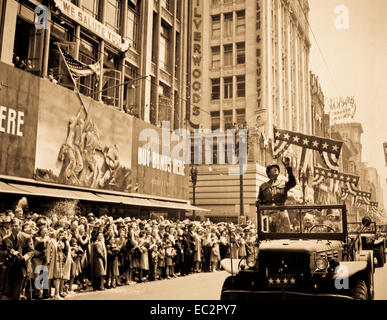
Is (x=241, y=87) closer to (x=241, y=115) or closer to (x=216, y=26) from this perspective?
(x=241, y=115)

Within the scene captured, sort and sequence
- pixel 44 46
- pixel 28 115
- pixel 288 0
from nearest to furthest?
pixel 28 115 → pixel 44 46 → pixel 288 0

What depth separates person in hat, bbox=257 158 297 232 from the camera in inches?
328

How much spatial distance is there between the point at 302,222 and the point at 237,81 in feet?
114

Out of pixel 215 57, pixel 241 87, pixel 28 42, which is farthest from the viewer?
pixel 215 57

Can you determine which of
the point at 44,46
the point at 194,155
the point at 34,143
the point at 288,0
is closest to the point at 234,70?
the point at 194,155

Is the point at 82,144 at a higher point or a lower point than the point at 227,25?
lower

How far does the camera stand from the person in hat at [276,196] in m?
8.33

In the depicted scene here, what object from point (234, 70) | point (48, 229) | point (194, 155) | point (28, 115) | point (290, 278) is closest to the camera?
point (290, 278)

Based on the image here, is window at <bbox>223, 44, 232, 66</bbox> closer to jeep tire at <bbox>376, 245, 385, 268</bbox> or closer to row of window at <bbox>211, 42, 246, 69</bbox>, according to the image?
row of window at <bbox>211, 42, 246, 69</bbox>

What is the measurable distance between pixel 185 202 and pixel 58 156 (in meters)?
13.9

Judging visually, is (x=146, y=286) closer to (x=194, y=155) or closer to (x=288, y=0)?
(x=194, y=155)

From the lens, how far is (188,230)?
18266mm

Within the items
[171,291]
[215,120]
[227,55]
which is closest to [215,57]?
[227,55]

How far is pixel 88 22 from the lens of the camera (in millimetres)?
21922
